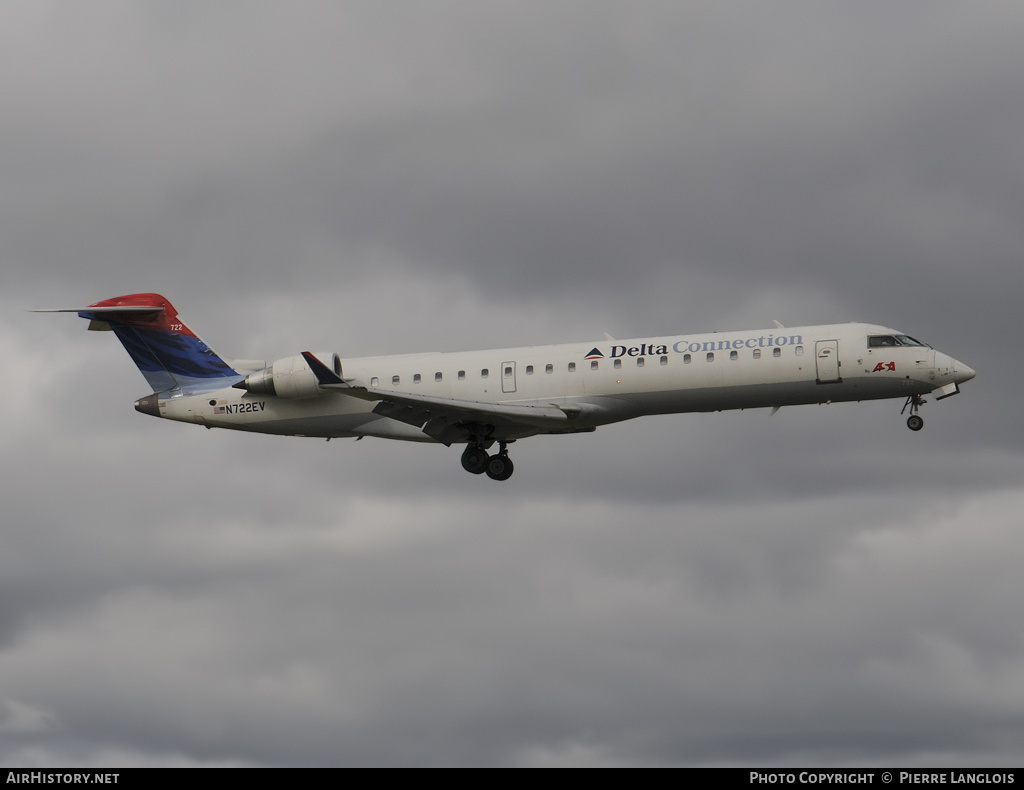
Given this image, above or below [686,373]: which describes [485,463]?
below

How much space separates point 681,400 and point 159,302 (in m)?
16.6

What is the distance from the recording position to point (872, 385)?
37969 millimetres

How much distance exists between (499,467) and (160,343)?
36.9ft

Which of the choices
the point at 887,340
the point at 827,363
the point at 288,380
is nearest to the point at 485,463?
the point at 288,380

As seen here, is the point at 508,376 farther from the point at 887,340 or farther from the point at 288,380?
the point at 887,340

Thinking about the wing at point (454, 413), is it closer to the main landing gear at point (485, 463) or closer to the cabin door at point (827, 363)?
the main landing gear at point (485, 463)

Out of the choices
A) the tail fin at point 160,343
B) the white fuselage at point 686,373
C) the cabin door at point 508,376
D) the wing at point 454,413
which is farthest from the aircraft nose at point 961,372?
the tail fin at point 160,343

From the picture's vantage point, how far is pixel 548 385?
39.2 metres

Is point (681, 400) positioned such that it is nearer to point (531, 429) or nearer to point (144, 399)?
point (531, 429)

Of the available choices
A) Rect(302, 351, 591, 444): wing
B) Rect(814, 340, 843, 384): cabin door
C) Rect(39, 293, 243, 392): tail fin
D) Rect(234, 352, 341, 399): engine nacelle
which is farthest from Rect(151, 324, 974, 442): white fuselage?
Rect(39, 293, 243, 392): tail fin

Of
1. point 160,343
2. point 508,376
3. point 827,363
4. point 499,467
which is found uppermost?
point 160,343

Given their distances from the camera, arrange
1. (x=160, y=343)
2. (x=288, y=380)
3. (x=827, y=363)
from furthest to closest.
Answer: (x=160, y=343)
(x=288, y=380)
(x=827, y=363)

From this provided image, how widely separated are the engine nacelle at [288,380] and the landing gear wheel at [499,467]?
498 centimetres
